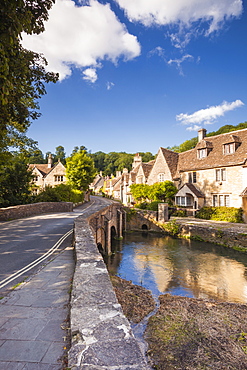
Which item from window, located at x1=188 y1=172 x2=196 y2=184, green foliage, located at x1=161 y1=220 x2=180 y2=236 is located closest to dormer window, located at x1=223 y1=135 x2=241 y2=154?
window, located at x1=188 y1=172 x2=196 y2=184

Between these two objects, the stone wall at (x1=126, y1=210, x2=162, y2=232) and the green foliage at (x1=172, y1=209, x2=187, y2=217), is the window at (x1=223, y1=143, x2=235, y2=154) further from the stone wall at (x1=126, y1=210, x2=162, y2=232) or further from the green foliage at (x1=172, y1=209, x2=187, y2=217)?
the stone wall at (x1=126, y1=210, x2=162, y2=232)

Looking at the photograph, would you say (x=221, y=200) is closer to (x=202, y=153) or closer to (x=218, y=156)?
(x=218, y=156)

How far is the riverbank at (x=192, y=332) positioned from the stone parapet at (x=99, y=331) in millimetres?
3783

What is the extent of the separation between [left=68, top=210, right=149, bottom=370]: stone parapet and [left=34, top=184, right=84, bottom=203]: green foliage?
23026 millimetres

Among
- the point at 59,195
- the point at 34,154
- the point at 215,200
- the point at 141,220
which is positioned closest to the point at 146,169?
the point at 141,220

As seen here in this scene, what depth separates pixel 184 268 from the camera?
16.1m

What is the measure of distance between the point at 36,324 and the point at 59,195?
2604 cm

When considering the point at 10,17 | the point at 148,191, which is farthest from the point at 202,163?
the point at 10,17

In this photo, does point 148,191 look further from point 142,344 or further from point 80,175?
point 142,344

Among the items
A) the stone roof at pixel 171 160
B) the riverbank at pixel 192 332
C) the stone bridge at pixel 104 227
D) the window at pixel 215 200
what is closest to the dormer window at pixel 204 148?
the stone roof at pixel 171 160

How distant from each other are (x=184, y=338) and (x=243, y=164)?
933 inches

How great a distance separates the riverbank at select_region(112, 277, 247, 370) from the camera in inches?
230

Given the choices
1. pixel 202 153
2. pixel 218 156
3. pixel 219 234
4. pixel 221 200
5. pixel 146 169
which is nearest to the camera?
pixel 219 234

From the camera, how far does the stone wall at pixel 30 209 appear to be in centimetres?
1670
